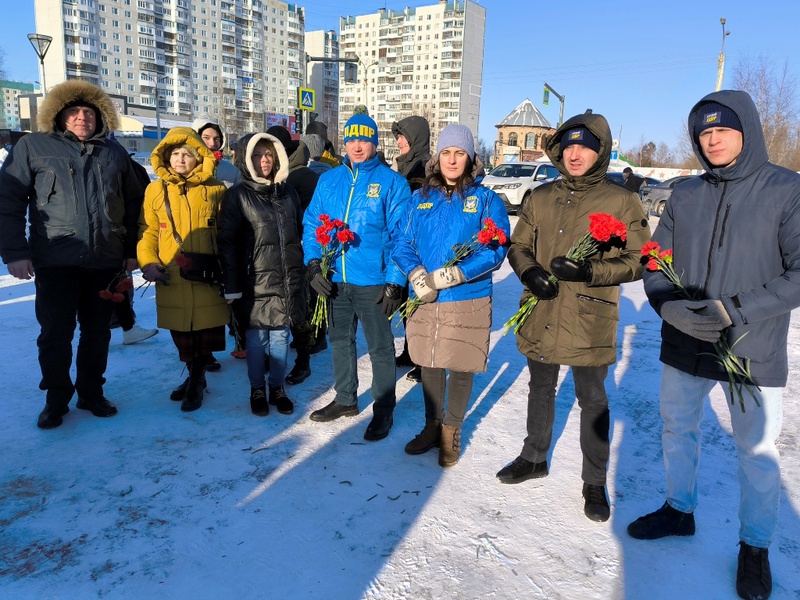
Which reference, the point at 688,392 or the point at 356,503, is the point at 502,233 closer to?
the point at 688,392

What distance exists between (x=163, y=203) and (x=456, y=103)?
94.3 m

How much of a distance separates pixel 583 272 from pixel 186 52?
296 ft

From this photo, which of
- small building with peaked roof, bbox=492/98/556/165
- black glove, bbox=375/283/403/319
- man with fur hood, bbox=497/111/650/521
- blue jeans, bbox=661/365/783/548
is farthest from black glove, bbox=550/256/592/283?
small building with peaked roof, bbox=492/98/556/165

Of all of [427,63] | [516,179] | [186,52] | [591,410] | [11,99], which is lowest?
[591,410]

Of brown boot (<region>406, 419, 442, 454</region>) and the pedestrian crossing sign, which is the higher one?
the pedestrian crossing sign

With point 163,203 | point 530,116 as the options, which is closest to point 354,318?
point 163,203

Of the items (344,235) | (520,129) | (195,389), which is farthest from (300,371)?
(520,129)

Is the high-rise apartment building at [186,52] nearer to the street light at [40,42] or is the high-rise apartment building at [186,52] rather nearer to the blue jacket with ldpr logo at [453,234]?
the street light at [40,42]

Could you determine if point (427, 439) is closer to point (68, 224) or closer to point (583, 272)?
point (583, 272)

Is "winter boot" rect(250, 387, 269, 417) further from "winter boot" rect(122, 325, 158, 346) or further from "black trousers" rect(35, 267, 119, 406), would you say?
"winter boot" rect(122, 325, 158, 346)

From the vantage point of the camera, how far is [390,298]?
3.26m

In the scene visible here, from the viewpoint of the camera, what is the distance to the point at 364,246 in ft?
11.2

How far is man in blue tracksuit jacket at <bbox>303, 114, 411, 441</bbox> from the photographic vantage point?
3377 millimetres

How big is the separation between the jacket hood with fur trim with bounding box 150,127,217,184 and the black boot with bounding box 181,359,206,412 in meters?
1.33
